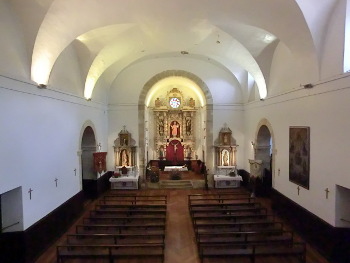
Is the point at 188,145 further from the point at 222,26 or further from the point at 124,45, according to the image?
the point at 222,26

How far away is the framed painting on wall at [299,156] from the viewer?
7930 mm

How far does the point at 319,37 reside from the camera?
6.93 m

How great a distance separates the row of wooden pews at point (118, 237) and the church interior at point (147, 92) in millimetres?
1144

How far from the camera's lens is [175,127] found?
20.0 meters

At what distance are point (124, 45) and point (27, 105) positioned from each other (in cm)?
524

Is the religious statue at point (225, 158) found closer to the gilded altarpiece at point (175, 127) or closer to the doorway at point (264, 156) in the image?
the doorway at point (264, 156)

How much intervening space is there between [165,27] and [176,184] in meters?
9.14

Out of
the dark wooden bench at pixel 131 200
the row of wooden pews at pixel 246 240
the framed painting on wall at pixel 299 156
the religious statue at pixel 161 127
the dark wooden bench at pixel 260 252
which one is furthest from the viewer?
the religious statue at pixel 161 127

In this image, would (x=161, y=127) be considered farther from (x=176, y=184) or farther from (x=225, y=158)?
(x=225, y=158)

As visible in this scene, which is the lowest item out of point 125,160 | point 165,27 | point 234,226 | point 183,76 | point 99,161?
point 234,226

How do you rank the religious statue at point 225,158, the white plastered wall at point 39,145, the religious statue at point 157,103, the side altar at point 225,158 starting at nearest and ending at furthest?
1. the white plastered wall at point 39,145
2. the side altar at point 225,158
3. the religious statue at point 225,158
4. the religious statue at point 157,103

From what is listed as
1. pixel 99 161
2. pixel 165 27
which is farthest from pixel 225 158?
pixel 165 27

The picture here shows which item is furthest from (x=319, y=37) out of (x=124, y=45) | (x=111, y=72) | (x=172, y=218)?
(x=111, y=72)

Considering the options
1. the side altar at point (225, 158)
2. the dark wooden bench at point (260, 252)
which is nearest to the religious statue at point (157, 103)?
the side altar at point (225, 158)
